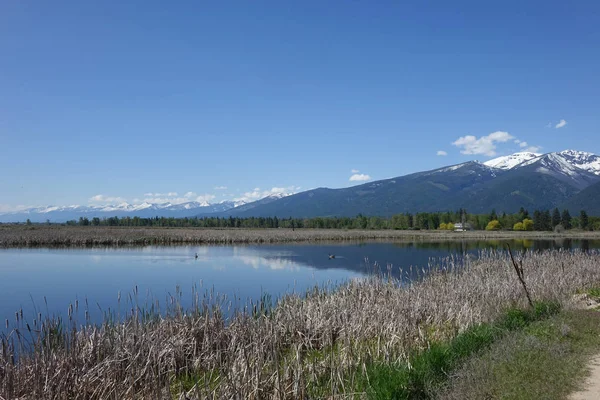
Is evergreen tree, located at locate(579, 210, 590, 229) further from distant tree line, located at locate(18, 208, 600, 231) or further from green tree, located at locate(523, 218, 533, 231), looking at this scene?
green tree, located at locate(523, 218, 533, 231)

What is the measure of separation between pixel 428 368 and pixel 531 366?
5.66 ft

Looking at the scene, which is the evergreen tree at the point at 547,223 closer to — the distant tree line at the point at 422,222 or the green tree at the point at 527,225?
the distant tree line at the point at 422,222

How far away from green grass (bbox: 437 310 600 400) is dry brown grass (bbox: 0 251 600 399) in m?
1.70

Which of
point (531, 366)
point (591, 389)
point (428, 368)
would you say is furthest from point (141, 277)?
point (591, 389)

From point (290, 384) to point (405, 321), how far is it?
4403mm

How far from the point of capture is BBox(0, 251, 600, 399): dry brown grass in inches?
295

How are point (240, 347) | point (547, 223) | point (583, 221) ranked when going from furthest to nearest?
point (547, 223)
point (583, 221)
point (240, 347)

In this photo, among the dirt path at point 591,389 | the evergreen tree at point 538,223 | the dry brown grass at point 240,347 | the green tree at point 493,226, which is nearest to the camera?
the dirt path at point 591,389

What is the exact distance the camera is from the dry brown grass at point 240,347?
7492 mm

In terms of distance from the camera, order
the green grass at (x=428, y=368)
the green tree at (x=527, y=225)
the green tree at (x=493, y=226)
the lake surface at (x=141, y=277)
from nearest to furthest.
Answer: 1. the green grass at (x=428, y=368)
2. the lake surface at (x=141, y=277)
3. the green tree at (x=527, y=225)
4. the green tree at (x=493, y=226)

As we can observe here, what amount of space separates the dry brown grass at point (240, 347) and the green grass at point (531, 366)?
170 cm

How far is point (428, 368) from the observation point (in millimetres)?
8625

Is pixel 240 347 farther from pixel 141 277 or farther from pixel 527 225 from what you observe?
pixel 527 225

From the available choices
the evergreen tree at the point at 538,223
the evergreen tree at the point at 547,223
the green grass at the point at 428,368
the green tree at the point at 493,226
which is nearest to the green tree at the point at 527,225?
the evergreen tree at the point at 538,223
